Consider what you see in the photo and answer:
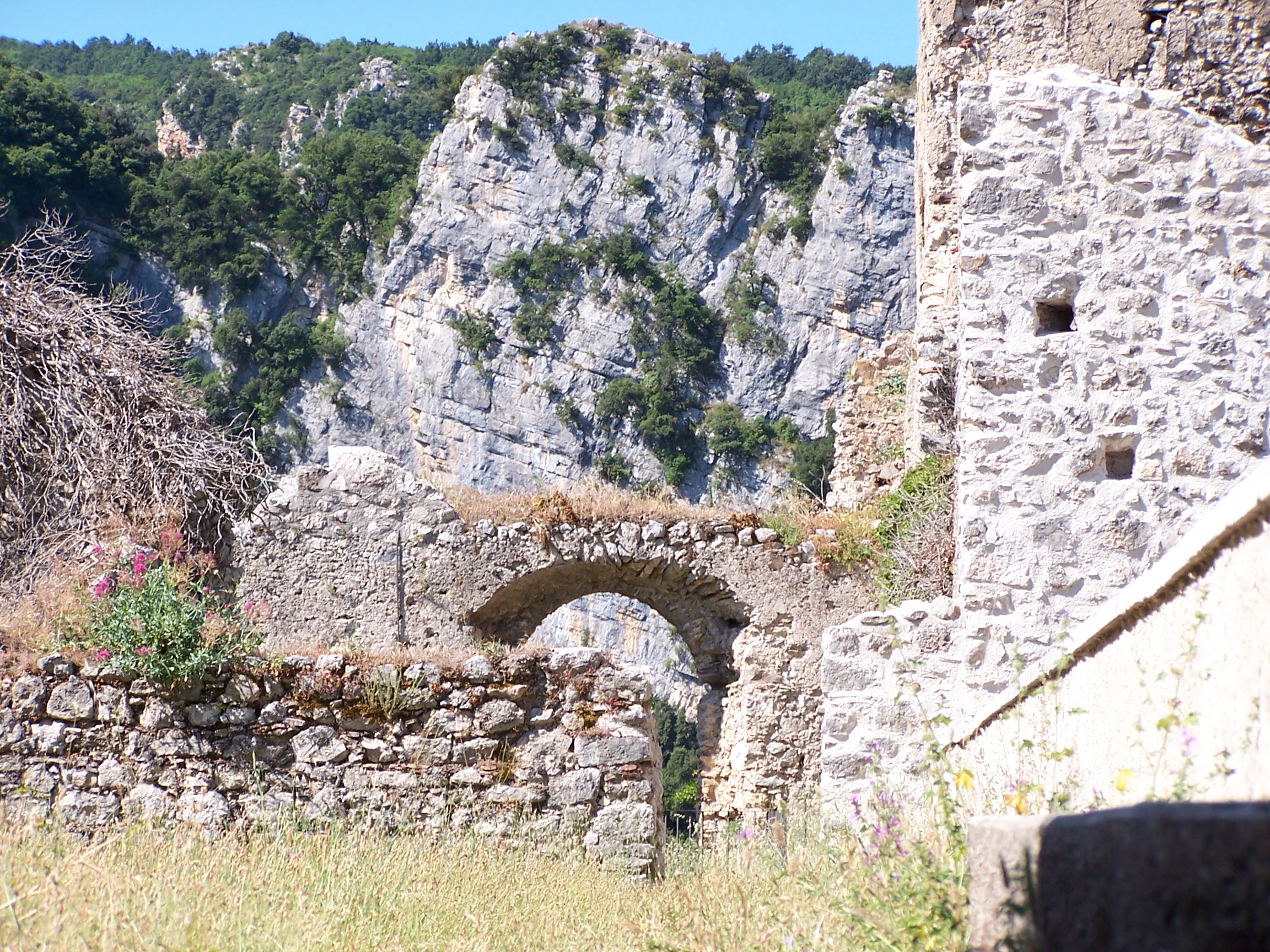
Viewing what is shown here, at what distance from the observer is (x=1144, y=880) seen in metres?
1.43

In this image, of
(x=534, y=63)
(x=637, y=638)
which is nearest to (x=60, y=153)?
(x=534, y=63)

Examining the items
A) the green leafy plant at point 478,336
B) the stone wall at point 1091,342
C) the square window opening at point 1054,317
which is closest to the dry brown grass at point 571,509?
the stone wall at point 1091,342

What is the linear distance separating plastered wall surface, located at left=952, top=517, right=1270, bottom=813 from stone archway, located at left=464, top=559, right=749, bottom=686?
5891 mm

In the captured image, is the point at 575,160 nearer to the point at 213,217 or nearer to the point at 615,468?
the point at 615,468

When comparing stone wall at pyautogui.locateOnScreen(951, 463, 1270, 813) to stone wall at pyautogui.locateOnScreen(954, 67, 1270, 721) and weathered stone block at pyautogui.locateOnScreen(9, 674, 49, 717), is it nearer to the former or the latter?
stone wall at pyautogui.locateOnScreen(954, 67, 1270, 721)

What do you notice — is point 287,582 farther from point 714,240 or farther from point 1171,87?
point 714,240

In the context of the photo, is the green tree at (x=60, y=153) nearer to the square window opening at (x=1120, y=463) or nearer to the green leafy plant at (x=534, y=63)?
the green leafy plant at (x=534, y=63)

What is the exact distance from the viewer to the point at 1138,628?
3.05 metres

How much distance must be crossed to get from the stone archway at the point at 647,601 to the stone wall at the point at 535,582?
0.02 meters

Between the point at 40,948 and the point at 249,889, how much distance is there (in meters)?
1.08

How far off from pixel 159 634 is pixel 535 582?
471 centimetres

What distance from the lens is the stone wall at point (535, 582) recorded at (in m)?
9.25

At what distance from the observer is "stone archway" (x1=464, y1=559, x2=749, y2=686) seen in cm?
964

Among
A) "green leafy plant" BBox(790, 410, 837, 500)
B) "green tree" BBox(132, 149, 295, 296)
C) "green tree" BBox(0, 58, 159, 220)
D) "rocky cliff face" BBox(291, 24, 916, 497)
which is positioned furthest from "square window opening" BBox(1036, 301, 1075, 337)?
"green tree" BBox(0, 58, 159, 220)
